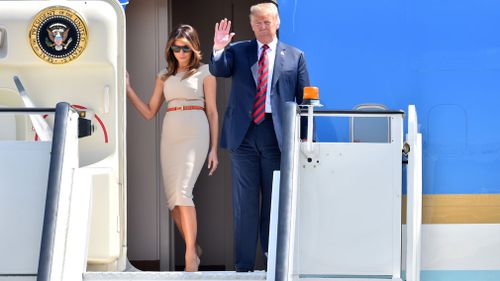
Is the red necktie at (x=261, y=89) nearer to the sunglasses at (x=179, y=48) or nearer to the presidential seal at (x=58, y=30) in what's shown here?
the sunglasses at (x=179, y=48)

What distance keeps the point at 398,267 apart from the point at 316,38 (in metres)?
1.61

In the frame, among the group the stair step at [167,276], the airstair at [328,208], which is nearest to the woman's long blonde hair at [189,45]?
the airstair at [328,208]

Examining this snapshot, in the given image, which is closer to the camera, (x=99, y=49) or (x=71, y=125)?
(x=71, y=125)

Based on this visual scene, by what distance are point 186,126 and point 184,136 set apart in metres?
0.06

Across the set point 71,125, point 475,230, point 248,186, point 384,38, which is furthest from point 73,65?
point 475,230

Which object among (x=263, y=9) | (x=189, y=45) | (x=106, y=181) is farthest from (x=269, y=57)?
(x=106, y=181)

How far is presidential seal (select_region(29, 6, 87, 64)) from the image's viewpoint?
6.29 meters

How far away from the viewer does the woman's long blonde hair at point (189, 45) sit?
6473 millimetres

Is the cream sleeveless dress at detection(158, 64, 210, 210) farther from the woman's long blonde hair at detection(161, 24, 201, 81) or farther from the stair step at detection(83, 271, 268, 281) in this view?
the stair step at detection(83, 271, 268, 281)

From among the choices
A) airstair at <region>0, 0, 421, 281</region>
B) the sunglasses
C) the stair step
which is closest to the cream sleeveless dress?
the sunglasses

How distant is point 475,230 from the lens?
658 centimetres

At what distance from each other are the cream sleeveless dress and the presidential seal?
0.64 metres

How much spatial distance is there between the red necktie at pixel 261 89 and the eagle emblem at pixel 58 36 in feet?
3.75

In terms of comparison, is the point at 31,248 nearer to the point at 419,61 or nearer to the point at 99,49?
the point at 99,49
